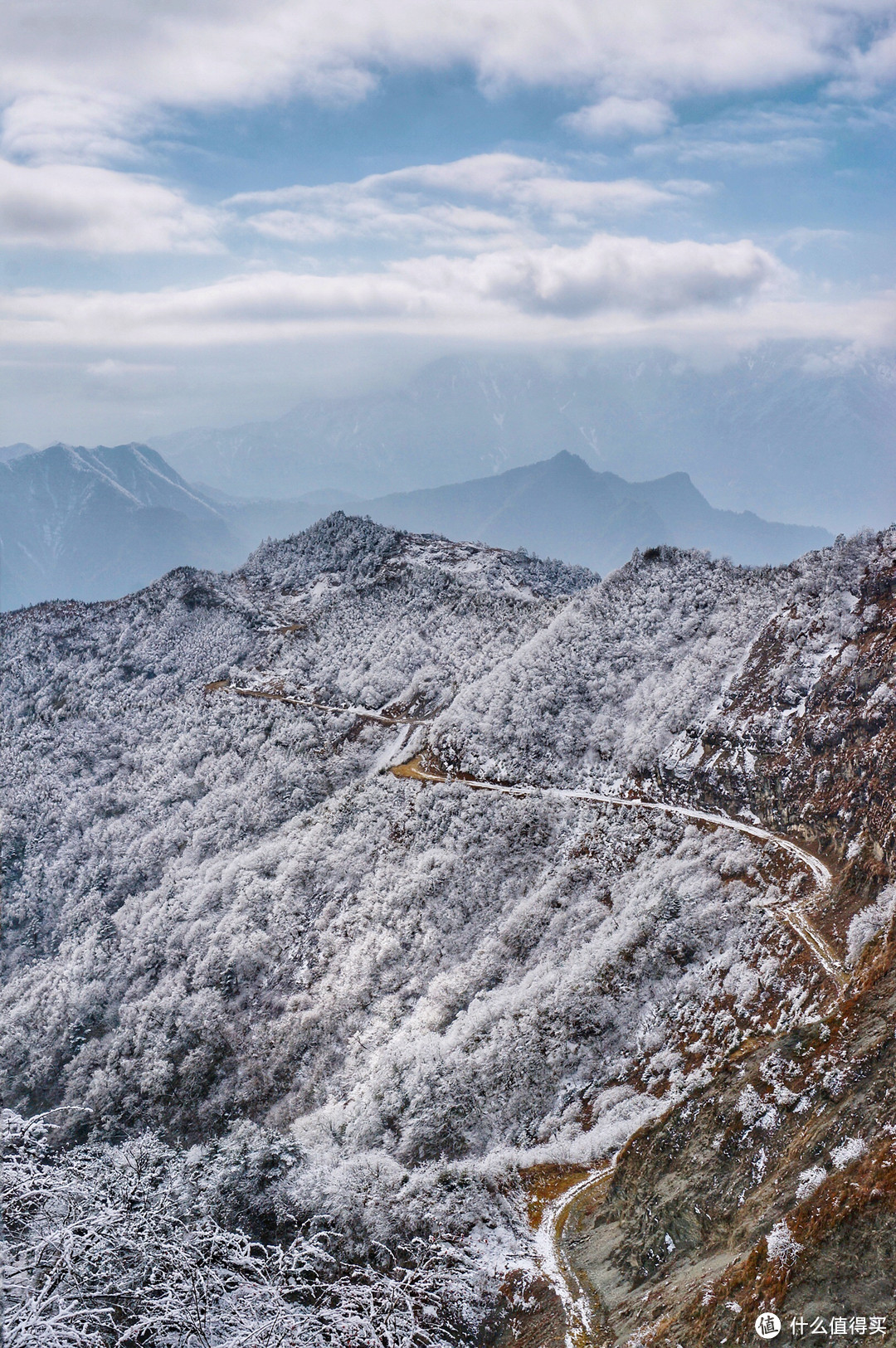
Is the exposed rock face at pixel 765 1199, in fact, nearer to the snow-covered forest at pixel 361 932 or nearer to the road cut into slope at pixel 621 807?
the road cut into slope at pixel 621 807

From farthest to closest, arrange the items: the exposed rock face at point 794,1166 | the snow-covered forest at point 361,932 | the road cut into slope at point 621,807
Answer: the snow-covered forest at point 361,932 → the road cut into slope at point 621,807 → the exposed rock face at point 794,1166

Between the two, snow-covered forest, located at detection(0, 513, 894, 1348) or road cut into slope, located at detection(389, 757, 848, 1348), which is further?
snow-covered forest, located at detection(0, 513, 894, 1348)

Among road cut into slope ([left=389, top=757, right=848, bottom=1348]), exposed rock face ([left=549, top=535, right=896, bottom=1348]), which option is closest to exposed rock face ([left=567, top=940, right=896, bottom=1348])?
exposed rock face ([left=549, top=535, right=896, bottom=1348])

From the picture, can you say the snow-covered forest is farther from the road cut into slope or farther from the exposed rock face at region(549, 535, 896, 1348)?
the exposed rock face at region(549, 535, 896, 1348)

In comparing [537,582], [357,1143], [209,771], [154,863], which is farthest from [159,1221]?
[537,582]

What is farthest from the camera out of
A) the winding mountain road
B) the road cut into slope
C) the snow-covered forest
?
the snow-covered forest

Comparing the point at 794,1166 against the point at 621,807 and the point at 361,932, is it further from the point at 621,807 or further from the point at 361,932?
the point at 361,932

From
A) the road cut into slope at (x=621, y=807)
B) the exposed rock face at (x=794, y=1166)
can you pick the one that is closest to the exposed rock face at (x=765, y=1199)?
the exposed rock face at (x=794, y=1166)

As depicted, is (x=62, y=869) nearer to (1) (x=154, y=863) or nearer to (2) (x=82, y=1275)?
(1) (x=154, y=863)
